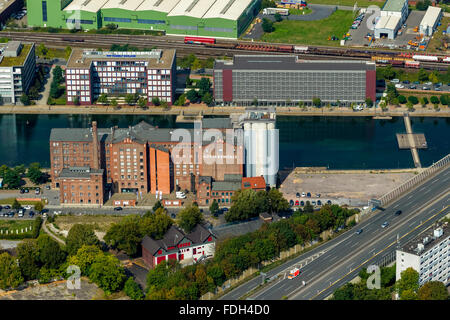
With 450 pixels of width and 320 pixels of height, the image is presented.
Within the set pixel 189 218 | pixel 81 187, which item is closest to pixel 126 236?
pixel 189 218

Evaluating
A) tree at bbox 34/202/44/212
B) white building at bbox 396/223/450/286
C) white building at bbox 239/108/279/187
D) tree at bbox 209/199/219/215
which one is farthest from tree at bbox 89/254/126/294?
white building at bbox 239/108/279/187

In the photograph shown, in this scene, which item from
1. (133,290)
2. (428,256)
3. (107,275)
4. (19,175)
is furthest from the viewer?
(19,175)

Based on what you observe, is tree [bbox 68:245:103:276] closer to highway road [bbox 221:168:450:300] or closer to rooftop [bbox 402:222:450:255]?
highway road [bbox 221:168:450:300]

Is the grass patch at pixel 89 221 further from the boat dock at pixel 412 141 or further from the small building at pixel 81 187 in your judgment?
the boat dock at pixel 412 141

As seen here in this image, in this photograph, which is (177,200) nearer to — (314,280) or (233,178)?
(233,178)

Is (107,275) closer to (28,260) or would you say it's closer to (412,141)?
(28,260)

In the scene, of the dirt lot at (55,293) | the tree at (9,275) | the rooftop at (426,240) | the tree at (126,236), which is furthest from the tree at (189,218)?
the rooftop at (426,240)
